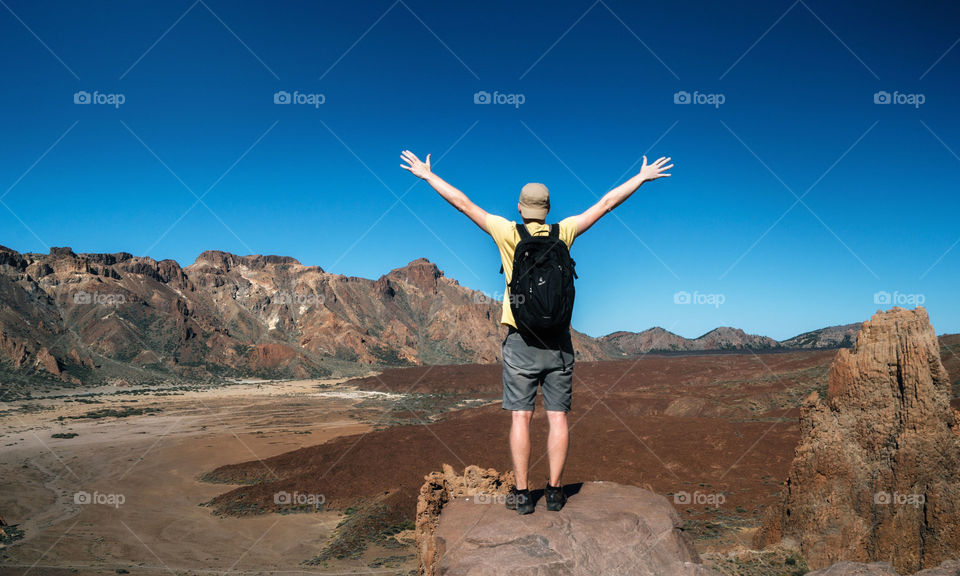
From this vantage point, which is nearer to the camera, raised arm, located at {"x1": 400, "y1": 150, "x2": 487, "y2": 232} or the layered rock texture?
raised arm, located at {"x1": 400, "y1": 150, "x2": 487, "y2": 232}

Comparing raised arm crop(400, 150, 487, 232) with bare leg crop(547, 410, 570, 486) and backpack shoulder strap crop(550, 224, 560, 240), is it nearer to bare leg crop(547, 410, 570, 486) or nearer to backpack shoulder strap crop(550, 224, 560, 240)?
backpack shoulder strap crop(550, 224, 560, 240)

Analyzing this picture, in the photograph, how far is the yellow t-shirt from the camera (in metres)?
3.54

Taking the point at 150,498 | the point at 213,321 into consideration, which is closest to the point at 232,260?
the point at 213,321

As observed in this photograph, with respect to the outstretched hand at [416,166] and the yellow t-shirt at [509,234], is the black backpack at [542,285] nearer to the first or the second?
the yellow t-shirt at [509,234]

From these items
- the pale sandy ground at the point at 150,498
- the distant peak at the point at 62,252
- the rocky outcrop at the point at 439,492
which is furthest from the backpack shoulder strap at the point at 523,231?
the distant peak at the point at 62,252

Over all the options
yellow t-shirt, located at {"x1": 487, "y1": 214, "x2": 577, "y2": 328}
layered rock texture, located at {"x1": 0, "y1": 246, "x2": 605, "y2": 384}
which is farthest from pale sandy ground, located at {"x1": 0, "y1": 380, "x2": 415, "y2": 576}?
layered rock texture, located at {"x1": 0, "y1": 246, "x2": 605, "y2": 384}

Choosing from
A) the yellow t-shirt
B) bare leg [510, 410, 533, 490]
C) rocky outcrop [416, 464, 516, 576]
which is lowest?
rocky outcrop [416, 464, 516, 576]

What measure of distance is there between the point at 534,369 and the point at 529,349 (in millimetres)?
131

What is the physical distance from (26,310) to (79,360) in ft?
63.6

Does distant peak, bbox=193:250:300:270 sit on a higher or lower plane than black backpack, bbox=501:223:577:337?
higher

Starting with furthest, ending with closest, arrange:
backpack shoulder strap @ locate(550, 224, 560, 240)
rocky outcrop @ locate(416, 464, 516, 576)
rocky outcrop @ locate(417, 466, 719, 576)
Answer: rocky outcrop @ locate(416, 464, 516, 576), backpack shoulder strap @ locate(550, 224, 560, 240), rocky outcrop @ locate(417, 466, 719, 576)

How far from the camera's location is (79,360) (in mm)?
74125

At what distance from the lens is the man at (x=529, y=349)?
11.6ft

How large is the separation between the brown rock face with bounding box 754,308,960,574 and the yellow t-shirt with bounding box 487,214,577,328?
6952 millimetres
